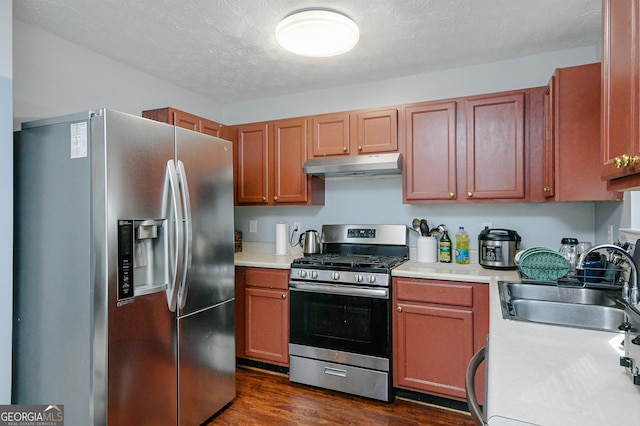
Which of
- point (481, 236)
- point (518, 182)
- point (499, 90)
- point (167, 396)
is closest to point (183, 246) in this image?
point (167, 396)

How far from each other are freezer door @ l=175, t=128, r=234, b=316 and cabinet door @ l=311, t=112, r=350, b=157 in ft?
2.79

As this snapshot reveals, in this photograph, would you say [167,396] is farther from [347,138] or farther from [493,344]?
[347,138]

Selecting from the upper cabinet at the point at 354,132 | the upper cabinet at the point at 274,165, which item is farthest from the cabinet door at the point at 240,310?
the upper cabinet at the point at 354,132

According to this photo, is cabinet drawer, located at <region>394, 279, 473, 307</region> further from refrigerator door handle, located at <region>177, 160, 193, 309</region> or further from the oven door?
refrigerator door handle, located at <region>177, 160, 193, 309</region>

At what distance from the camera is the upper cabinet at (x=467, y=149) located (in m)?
2.41

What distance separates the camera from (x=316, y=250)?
3119 millimetres

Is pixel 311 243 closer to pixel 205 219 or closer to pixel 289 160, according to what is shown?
pixel 289 160

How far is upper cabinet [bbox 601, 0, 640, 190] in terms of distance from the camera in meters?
0.92

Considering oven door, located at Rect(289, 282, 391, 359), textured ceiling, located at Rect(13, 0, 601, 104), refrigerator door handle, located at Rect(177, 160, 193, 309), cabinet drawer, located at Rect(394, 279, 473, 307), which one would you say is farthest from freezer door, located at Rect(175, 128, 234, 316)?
cabinet drawer, located at Rect(394, 279, 473, 307)

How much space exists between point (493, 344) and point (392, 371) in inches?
58.1

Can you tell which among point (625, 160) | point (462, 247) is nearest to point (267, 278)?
point (462, 247)

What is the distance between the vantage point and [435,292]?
230cm

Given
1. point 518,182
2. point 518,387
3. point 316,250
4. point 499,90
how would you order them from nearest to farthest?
point 518,387 < point 518,182 < point 499,90 < point 316,250
